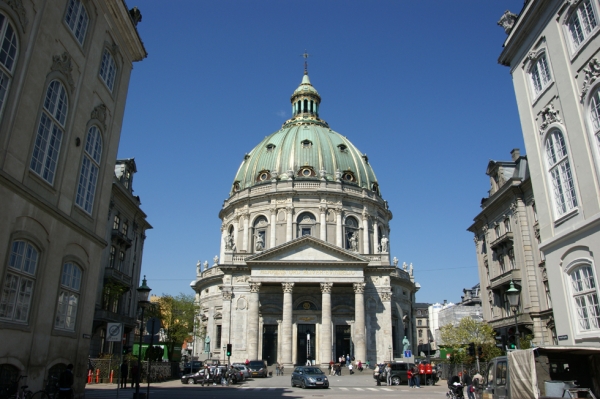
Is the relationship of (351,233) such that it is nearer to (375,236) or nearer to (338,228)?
(338,228)

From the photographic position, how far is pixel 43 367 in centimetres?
1538

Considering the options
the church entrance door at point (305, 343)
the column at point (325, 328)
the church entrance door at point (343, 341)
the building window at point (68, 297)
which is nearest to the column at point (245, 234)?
the church entrance door at point (305, 343)

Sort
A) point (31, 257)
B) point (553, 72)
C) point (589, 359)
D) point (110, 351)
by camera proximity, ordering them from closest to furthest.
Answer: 1. point (589, 359)
2. point (31, 257)
3. point (553, 72)
4. point (110, 351)

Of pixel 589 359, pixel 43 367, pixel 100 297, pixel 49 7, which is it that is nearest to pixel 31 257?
pixel 43 367

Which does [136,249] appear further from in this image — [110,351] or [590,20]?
[590,20]

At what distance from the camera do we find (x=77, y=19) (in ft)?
59.1

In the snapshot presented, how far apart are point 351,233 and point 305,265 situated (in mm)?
14450

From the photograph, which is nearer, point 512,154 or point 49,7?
point 49,7

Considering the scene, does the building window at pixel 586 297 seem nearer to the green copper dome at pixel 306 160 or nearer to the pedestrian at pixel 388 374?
the pedestrian at pixel 388 374

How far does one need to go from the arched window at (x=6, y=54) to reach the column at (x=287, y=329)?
1523 inches

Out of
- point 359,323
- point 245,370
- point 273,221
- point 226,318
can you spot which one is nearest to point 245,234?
point 273,221

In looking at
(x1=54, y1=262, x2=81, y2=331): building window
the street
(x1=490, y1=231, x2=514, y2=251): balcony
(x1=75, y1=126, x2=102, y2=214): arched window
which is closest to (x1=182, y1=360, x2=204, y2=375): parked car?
the street

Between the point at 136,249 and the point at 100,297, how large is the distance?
438 inches

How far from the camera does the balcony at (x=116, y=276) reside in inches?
1551
